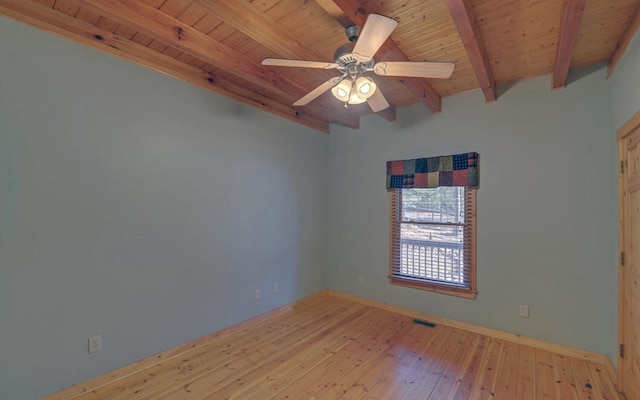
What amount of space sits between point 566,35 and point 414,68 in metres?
1.16

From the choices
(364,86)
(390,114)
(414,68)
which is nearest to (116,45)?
(364,86)

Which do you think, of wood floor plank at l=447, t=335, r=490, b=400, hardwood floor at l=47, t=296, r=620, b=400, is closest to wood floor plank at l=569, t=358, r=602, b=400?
hardwood floor at l=47, t=296, r=620, b=400

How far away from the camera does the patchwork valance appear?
3.23 meters

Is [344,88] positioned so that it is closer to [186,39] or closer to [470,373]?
[186,39]

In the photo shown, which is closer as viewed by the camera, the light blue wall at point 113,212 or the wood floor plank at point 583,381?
the light blue wall at point 113,212

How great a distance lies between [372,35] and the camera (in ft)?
4.94

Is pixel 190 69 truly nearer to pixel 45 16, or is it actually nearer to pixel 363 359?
pixel 45 16

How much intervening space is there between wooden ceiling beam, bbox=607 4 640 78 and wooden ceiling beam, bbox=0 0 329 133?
3.24 meters

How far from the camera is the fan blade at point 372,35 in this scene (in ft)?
4.57

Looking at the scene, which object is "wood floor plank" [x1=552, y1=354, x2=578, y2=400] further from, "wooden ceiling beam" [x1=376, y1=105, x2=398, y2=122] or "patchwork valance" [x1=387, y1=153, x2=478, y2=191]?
"wooden ceiling beam" [x1=376, y1=105, x2=398, y2=122]

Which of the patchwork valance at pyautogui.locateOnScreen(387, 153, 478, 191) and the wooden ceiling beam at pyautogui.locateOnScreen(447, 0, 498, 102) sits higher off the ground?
the wooden ceiling beam at pyautogui.locateOnScreen(447, 0, 498, 102)

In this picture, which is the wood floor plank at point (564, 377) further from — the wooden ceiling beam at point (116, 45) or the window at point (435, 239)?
the wooden ceiling beam at point (116, 45)

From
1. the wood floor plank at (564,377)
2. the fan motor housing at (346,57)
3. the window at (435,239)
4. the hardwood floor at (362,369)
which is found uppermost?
the fan motor housing at (346,57)

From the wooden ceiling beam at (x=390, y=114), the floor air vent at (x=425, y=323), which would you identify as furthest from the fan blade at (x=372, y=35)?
the floor air vent at (x=425, y=323)
